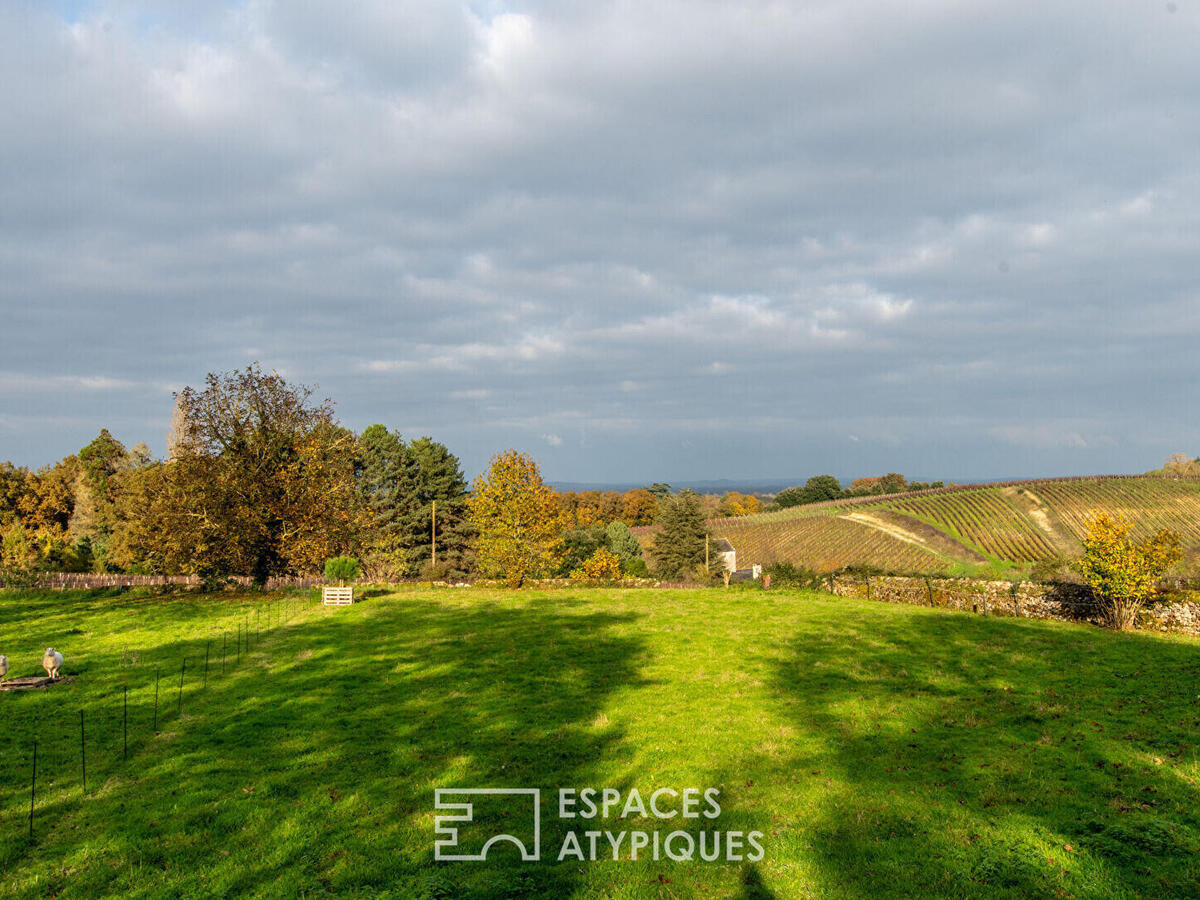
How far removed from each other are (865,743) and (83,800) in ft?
48.6

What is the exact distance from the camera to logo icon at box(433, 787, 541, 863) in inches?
373

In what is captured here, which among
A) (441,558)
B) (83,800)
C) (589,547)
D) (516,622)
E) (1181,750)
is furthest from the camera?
(441,558)

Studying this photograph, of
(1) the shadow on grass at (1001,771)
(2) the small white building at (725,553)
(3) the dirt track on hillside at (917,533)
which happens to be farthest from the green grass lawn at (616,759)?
(2) the small white building at (725,553)

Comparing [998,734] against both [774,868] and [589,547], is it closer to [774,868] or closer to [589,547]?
[774,868]

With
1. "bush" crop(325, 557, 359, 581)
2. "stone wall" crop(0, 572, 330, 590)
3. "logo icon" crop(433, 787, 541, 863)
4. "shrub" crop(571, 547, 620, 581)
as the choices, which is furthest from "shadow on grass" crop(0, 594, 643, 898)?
"shrub" crop(571, 547, 620, 581)

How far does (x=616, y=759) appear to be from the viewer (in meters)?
12.8

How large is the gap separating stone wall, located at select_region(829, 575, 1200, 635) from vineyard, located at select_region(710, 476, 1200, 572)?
29.6 metres

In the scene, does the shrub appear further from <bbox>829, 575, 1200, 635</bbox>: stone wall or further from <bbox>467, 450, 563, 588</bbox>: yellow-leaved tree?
<bbox>829, 575, 1200, 635</bbox>: stone wall

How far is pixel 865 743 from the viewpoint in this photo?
13664mm

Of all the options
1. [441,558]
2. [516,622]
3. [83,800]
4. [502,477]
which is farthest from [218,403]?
[441,558]

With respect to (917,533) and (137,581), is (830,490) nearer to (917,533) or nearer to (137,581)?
(917,533)

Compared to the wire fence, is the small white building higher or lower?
lower

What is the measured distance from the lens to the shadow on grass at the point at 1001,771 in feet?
28.6

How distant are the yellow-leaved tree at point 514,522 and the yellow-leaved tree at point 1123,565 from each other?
30151 millimetres
